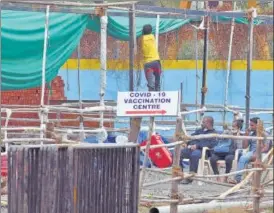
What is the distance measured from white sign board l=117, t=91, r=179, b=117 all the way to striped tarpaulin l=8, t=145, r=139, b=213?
4.01 feet

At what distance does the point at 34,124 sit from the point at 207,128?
4.32 metres

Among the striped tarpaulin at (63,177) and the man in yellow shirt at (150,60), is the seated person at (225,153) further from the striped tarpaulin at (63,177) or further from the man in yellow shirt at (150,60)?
the striped tarpaulin at (63,177)

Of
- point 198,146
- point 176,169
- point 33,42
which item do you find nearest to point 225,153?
point 198,146

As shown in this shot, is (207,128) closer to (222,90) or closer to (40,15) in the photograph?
(40,15)

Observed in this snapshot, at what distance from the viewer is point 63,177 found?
6.71 m

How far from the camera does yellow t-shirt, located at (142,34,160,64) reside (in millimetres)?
13281

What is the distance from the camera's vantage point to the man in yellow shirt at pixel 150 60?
13.3m

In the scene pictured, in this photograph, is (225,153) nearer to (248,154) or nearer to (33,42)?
(248,154)

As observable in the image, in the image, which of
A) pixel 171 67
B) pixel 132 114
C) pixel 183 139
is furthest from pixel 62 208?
pixel 171 67

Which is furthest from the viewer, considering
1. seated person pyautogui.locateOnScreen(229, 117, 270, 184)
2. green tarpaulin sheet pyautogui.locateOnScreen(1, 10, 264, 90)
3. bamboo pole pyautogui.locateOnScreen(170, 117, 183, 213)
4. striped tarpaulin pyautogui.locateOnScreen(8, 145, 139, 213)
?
green tarpaulin sheet pyautogui.locateOnScreen(1, 10, 264, 90)

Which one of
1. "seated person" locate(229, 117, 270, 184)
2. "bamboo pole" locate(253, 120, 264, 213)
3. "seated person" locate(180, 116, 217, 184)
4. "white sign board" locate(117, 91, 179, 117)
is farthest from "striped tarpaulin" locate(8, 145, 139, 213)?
"seated person" locate(180, 116, 217, 184)

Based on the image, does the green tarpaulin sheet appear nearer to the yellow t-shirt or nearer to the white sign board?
the yellow t-shirt

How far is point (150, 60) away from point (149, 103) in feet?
17.7

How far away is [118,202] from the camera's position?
22.6 ft
